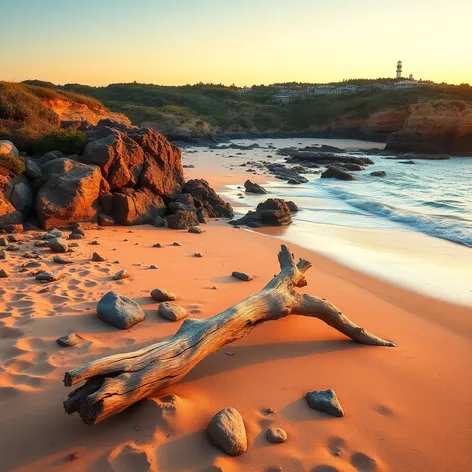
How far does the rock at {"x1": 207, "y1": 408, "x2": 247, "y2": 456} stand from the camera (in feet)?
9.77

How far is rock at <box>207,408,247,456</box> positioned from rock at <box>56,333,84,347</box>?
1717mm

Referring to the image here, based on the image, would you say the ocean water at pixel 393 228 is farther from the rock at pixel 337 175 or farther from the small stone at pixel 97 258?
the small stone at pixel 97 258

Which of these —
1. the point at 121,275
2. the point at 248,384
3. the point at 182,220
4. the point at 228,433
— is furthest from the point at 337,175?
the point at 228,433

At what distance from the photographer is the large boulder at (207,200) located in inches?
478

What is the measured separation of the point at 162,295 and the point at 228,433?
255 cm

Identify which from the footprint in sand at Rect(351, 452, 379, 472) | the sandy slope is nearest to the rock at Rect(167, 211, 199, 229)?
the sandy slope

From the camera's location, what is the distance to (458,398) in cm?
389

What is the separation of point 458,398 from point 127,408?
2.80 meters

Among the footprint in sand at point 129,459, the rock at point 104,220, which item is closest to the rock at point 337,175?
the rock at point 104,220

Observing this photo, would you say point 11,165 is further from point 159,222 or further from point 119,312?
point 119,312

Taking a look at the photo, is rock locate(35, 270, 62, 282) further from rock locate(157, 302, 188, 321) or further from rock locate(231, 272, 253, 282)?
rock locate(231, 272, 253, 282)

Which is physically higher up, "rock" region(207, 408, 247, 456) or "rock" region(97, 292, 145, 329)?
"rock" region(97, 292, 145, 329)

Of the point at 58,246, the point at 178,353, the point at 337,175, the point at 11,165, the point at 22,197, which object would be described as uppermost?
the point at 11,165

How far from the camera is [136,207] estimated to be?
408 inches
